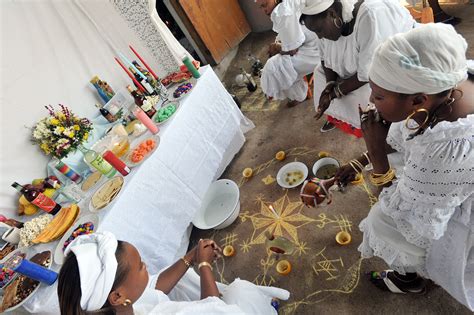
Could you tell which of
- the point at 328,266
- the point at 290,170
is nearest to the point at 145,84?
the point at 290,170

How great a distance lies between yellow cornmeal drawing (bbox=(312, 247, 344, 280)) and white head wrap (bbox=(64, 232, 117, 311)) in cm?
153

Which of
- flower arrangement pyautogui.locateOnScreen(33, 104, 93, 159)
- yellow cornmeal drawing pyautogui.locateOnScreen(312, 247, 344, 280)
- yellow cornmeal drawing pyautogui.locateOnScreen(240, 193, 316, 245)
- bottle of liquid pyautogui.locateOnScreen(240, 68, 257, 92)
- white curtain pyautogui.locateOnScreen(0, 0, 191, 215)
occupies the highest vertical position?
white curtain pyautogui.locateOnScreen(0, 0, 191, 215)

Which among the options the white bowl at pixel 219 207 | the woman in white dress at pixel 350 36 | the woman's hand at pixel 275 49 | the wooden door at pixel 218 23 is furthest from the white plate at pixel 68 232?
the wooden door at pixel 218 23

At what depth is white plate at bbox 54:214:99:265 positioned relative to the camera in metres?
1.85

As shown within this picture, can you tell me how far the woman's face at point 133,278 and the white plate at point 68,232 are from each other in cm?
72

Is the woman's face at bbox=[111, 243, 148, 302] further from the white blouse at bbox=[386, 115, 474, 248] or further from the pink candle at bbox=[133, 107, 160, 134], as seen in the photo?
the pink candle at bbox=[133, 107, 160, 134]

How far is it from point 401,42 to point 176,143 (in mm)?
1880

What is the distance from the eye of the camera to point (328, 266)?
7.14 feet

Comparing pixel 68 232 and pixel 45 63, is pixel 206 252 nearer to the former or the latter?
pixel 68 232

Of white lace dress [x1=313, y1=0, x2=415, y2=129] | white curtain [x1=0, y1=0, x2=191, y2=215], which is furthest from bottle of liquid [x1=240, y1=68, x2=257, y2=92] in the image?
white lace dress [x1=313, y1=0, x2=415, y2=129]

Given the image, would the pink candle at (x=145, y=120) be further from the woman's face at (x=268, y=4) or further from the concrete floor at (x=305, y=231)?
the woman's face at (x=268, y=4)

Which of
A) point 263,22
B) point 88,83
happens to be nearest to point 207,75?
point 88,83

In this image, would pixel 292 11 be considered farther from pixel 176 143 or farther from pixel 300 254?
pixel 300 254

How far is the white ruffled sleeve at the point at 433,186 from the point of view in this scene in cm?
113
